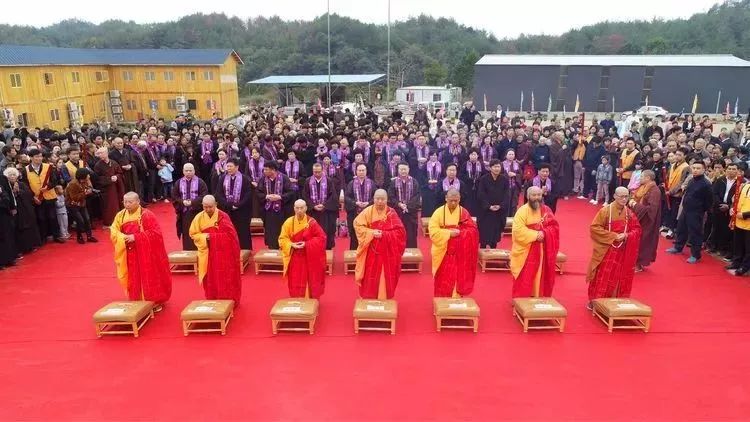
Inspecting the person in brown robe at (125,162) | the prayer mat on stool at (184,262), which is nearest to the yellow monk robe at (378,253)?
the prayer mat on stool at (184,262)

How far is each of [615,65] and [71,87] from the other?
32626mm

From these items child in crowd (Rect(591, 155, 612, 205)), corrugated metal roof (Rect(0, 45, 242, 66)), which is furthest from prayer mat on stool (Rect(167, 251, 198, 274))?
corrugated metal roof (Rect(0, 45, 242, 66))

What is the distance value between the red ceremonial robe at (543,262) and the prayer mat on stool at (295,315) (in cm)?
278

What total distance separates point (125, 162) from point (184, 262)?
4424mm

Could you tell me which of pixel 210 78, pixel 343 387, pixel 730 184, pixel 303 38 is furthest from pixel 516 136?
pixel 303 38

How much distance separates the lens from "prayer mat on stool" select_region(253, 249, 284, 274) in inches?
345

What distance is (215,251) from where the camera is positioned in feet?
23.3

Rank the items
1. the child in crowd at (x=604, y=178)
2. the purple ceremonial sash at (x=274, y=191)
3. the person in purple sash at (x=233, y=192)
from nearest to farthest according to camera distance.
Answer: the person in purple sash at (x=233, y=192), the purple ceremonial sash at (x=274, y=191), the child in crowd at (x=604, y=178)

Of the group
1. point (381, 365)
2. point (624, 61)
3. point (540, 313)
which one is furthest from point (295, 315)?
point (624, 61)

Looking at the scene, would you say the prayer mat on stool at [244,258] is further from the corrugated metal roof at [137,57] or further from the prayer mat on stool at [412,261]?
the corrugated metal roof at [137,57]

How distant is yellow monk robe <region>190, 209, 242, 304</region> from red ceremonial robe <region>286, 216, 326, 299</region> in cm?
76

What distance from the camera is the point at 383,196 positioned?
722 cm

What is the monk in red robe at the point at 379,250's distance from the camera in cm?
721

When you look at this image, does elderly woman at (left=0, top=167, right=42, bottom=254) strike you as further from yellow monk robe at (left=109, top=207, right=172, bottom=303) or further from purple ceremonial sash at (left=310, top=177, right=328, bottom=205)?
purple ceremonial sash at (left=310, top=177, right=328, bottom=205)
